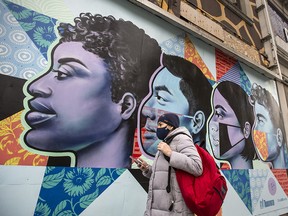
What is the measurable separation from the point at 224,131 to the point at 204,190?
2.71m

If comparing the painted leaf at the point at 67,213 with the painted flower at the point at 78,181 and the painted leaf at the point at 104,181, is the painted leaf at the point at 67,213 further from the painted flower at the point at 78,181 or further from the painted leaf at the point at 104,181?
the painted leaf at the point at 104,181

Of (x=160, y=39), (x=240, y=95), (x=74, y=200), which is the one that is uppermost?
(x=160, y=39)

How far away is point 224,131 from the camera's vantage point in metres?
3.68

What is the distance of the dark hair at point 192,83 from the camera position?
10.4 feet

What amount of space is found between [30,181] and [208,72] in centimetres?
346

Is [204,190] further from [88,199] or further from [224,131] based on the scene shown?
[224,131]

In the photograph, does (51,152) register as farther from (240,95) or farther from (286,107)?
(286,107)

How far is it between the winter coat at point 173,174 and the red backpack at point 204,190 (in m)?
0.05

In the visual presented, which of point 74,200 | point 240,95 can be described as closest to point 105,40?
point 74,200

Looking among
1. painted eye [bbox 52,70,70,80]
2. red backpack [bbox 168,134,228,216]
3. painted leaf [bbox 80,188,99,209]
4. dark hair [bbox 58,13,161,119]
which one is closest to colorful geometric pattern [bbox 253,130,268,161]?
dark hair [bbox 58,13,161,119]

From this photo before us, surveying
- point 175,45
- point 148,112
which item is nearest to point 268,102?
point 175,45

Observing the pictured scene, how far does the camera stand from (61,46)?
2.16m

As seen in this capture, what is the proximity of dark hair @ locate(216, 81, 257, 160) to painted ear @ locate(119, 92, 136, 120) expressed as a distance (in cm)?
219

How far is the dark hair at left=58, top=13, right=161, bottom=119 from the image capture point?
2.36 m
